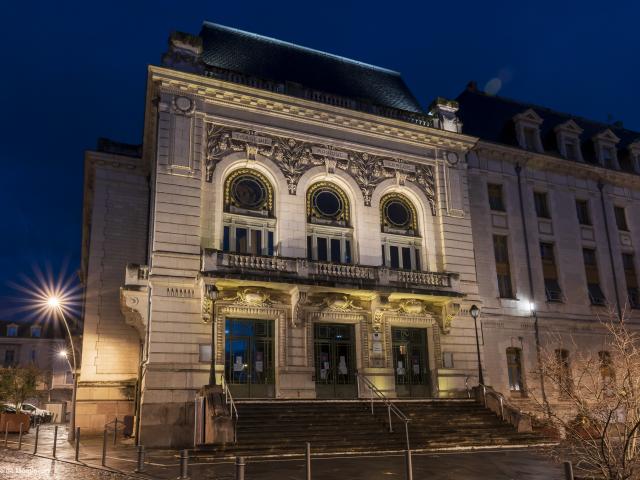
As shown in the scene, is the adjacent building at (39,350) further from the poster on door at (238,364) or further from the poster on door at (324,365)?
the poster on door at (324,365)

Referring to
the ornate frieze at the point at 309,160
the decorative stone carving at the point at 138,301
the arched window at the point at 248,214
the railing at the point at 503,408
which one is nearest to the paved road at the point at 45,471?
the decorative stone carving at the point at 138,301

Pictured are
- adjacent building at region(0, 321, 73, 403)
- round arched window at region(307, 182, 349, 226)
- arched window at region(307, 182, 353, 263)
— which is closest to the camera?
arched window at region(307, 182, 353, 263)

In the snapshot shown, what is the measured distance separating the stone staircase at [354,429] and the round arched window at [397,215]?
8672 millimetres

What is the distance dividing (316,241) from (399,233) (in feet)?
14.9

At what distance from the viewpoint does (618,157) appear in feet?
129

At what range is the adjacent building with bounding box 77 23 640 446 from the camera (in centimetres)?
2470

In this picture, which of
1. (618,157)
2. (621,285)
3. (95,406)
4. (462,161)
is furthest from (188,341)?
(618,157)

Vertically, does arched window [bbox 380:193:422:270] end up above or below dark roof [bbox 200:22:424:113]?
below

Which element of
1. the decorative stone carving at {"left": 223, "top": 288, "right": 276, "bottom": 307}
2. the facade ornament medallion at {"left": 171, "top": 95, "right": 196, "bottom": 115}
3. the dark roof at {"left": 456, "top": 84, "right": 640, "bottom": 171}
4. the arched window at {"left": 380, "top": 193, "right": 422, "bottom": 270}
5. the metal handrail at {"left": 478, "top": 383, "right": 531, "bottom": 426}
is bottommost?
the metal handrail at {"left": 478, "top": 383, "right": 531, "bottom": 426}

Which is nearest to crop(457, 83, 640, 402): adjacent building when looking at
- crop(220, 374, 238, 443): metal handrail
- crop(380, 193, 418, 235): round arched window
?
crop(380, 193, 418, 235): round arched window

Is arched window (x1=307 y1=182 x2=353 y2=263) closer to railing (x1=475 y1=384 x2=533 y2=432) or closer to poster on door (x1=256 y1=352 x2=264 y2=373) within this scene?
poster on door (x1=256 y1=352 x2=264 y2=373)

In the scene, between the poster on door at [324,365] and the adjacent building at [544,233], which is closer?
the poster on door at [324,365]

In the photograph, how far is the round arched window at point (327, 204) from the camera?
28.4 meters

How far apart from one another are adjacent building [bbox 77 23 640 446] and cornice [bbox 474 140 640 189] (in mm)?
129
